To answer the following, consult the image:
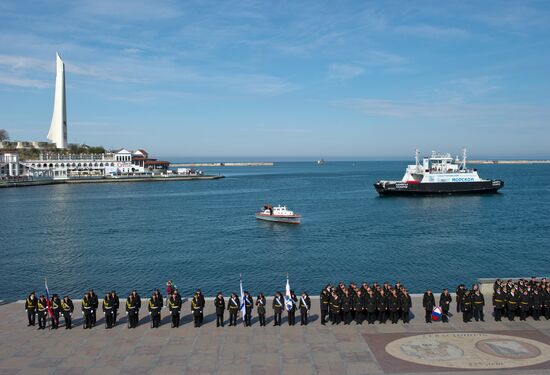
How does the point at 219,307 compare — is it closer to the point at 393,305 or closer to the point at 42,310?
the point at 393,305

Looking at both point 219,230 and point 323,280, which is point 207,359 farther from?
point 219,230

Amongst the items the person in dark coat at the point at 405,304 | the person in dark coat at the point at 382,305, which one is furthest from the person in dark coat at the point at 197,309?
the person in dark coat at the point at 405,304

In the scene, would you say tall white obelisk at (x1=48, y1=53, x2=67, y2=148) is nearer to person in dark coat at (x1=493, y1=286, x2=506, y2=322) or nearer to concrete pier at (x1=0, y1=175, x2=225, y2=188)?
concrete pier at (x1=0, y1=175, x2=225, y2=188)

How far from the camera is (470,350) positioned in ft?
54.4

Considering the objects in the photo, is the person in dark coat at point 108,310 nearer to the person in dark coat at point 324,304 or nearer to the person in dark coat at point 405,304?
the person in dark coat at point 324,304

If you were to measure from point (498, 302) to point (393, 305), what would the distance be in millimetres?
4111

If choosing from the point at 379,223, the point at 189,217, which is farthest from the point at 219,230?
the point at 379,223

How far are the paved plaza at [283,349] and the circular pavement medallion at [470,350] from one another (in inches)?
1.2

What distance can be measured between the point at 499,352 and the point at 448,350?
1574 mm

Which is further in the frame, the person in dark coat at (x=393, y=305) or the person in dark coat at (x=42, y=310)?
A: the person in dark coat at (x=42, y=310)

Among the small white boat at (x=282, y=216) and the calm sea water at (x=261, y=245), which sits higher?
the small white boat at (x=282, y=216)

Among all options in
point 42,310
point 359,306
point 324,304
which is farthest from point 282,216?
point 42,310

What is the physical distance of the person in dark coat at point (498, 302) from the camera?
1948 centimetres

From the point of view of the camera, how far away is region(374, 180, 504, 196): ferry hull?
108 m
